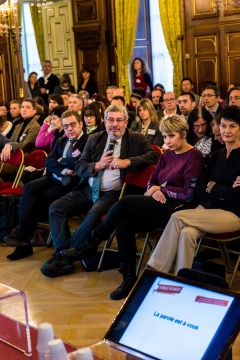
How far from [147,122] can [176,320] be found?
449 centimetres

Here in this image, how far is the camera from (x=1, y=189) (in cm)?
586

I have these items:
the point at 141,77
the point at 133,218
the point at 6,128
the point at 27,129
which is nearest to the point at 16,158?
the point at 27,129

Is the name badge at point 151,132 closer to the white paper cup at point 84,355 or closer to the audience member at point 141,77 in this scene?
the audience member at point 141,77

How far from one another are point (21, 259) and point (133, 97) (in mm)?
3710

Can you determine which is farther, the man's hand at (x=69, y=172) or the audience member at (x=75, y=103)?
the audience member at (x=75, y=103)

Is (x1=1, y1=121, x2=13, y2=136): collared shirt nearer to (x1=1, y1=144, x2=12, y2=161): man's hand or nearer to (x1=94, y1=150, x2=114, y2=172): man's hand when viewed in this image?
(x1=1, y1=144, x2=12, y2=161): man's hand

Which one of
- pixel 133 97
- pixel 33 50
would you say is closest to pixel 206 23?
pixel 133 97

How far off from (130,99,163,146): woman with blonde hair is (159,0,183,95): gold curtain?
4428 millimetres

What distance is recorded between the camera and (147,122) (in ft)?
20.4

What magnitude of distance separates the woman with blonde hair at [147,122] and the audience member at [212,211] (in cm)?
194

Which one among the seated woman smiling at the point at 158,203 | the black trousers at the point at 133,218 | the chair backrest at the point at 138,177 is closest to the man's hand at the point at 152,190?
the seated woman smiling at the point at 158,203

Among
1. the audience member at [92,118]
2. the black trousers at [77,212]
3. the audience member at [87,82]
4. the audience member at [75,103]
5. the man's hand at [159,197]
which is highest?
the audience member at [87,82]

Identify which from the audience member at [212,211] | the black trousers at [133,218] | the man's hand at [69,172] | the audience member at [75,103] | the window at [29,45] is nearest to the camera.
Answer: the audience member at [212,211]

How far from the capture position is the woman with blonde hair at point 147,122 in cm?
607
